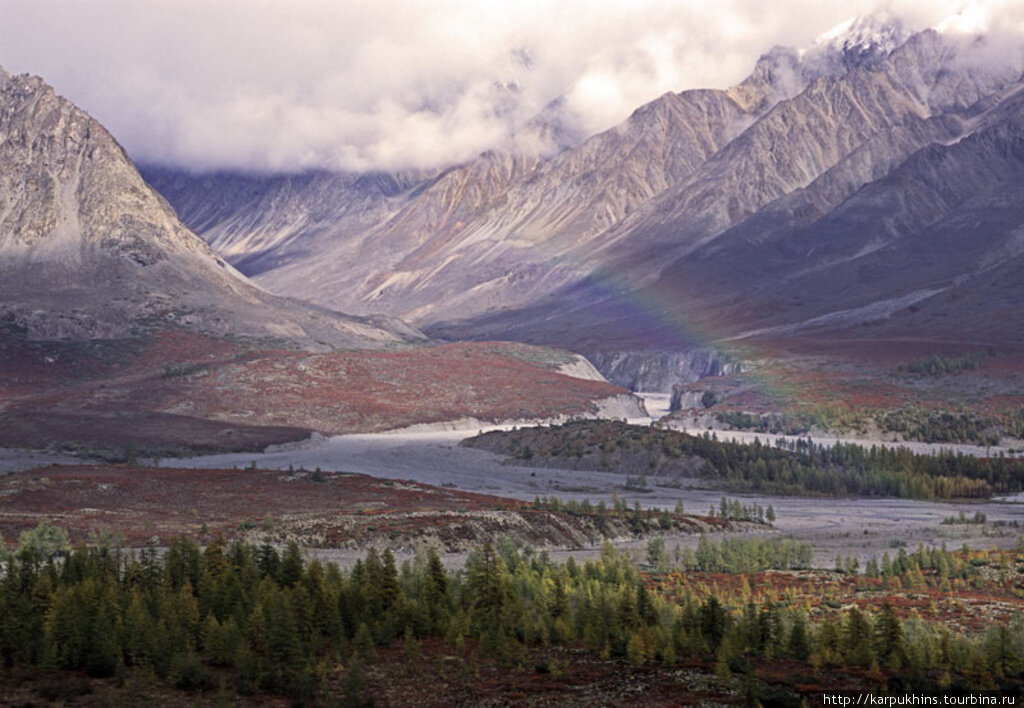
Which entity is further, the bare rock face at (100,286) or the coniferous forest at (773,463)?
the bare rock face at (100,286)

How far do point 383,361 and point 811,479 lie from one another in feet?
274

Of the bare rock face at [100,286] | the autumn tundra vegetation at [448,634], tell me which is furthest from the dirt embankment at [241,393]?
the autumn tundra vegetation at [448,634]

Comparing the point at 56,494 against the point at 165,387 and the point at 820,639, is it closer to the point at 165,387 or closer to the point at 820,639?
the point at 820,639

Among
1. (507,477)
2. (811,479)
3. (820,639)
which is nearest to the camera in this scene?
(820,639)

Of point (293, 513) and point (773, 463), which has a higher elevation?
point (773, 463)

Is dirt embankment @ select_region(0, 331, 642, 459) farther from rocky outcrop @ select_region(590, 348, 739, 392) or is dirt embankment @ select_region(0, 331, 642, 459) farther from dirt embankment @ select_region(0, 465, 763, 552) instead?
dirt embankment @ select_region(0, 465, 763, 552)

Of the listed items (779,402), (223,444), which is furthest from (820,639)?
(779,402)

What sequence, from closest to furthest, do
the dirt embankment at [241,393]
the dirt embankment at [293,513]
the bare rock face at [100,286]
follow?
the dirt embankment at [293,513] → the dirt embankment at [241,393] → the bare rock face at [100,286]

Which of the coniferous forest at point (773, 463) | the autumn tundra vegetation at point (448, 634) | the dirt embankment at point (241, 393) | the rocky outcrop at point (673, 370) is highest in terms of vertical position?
the rocky outcrop at point (673, 370)

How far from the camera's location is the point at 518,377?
154750mm

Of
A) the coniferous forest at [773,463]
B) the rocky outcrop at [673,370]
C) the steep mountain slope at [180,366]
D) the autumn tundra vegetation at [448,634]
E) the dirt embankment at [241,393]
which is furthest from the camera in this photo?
the rocky outcrop at [673,370]

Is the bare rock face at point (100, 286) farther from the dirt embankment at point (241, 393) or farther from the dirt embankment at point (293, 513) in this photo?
the dirt embankment at point (293, 513)

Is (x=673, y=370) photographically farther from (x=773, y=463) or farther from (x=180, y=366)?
(x=773, y=463)

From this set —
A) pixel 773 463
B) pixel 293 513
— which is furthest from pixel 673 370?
pixel 293 513
